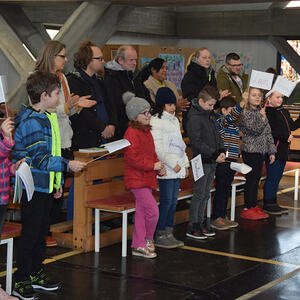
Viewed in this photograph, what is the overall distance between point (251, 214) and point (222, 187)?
772 millimetres

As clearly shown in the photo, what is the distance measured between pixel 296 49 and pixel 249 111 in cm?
953

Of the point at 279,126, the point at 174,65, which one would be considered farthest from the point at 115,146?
the point at 174,65

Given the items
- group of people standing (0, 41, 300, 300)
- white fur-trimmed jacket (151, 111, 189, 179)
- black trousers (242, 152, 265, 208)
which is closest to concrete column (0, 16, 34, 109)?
group of people standing (0, 41, 300, 300)

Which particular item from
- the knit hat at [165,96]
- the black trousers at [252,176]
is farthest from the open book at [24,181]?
the black trousers at [252,176]

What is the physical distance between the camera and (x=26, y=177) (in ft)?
15.3

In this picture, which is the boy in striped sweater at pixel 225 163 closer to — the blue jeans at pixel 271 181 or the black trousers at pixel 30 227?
the blue jeans at pixel 271 181

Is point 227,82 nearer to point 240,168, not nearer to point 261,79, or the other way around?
point 261,79

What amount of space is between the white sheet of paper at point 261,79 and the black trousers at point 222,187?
0.90 m

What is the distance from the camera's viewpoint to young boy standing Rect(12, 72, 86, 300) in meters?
4.88

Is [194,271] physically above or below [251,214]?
below

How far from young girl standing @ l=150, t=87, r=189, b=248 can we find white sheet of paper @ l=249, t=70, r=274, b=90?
121 cm

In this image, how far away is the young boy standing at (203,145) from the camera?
6.88 m

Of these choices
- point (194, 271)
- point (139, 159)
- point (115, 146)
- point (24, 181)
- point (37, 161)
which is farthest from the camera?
point (139, 159)

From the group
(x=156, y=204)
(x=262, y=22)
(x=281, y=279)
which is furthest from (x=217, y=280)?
(x=262, y=22)
